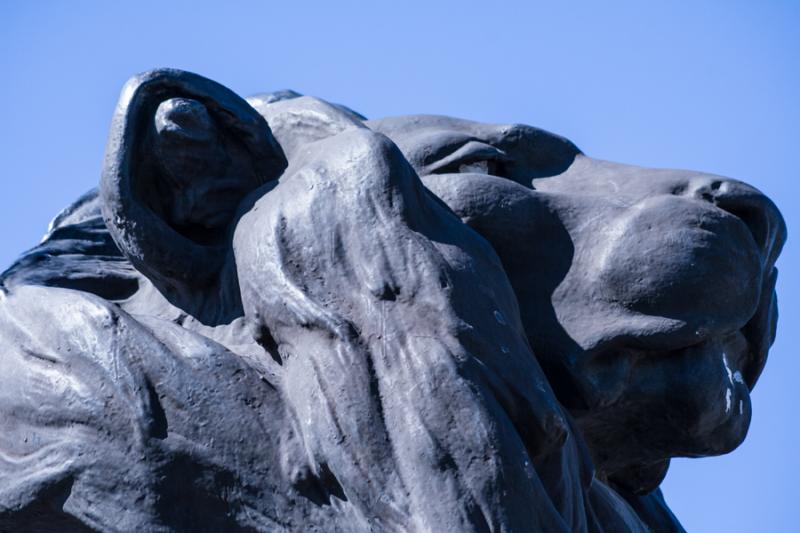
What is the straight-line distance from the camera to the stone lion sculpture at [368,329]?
3053 millimetres

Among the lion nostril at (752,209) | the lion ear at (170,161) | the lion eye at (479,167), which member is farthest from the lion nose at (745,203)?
the lion ear at (170,161)

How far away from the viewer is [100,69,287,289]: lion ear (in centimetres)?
345

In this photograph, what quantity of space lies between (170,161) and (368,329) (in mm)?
566

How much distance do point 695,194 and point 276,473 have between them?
0.89 meters

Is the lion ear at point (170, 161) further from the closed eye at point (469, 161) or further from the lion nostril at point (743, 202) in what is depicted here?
the lion nostril at point (743, 202)

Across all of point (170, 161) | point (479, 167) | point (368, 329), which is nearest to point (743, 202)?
point (479, 167)

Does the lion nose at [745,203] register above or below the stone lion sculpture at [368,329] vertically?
above

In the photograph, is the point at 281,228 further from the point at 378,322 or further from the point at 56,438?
the point at 56,438

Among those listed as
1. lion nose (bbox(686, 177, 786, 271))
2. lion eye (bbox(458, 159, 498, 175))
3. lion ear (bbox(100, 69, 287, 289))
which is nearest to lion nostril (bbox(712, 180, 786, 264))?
lion nose (bbox(686, 177, 786, 271))

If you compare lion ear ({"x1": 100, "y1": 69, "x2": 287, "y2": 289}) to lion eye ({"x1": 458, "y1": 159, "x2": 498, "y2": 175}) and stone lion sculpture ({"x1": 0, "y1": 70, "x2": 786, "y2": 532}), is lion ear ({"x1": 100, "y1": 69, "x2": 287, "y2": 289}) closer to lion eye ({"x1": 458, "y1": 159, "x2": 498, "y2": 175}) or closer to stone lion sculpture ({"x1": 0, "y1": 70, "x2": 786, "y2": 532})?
stone lion sculpture ({"x1": 0, "y1": 70, "x2": 786, "y2": 532})

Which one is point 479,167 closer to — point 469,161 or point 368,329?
point 469,161

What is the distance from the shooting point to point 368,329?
312 centimetres

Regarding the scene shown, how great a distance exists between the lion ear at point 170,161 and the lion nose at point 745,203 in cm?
70

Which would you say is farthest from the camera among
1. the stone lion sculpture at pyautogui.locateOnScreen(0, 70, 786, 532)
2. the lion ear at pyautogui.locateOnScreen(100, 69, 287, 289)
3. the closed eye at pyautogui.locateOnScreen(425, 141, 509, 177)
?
the closed eye at pyautogui.locateOnScreen(425, 141, 509, 177)
